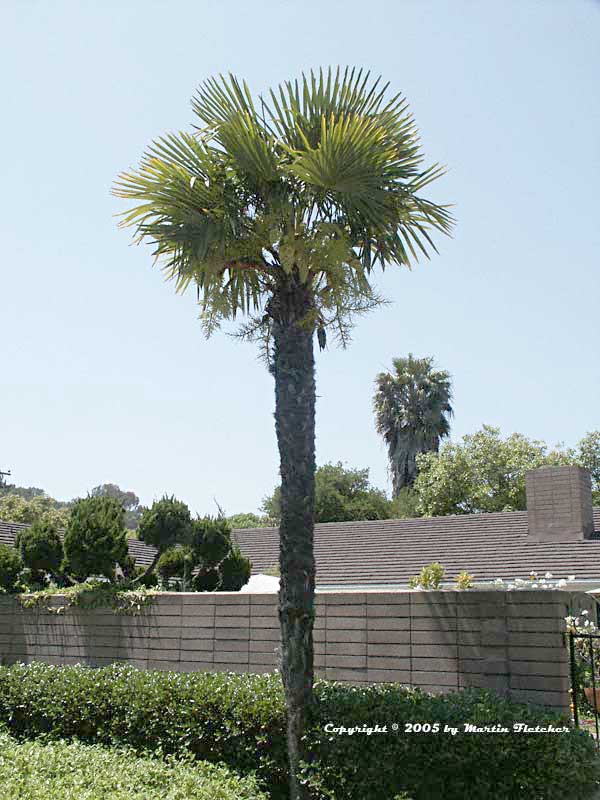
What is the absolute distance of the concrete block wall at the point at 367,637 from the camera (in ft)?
27.2

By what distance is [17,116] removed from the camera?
1047cm

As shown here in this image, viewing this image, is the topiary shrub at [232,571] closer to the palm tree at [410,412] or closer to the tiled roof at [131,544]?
the tiled roof at [131,544]

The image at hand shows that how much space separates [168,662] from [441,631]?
4125mm

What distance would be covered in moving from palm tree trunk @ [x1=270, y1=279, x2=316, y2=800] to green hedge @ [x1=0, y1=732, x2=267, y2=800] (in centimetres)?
78

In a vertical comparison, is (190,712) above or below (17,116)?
below

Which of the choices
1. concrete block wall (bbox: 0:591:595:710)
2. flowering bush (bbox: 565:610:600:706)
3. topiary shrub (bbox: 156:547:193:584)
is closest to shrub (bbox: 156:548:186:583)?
topiary shrub (bbox: 156:547:193:584)

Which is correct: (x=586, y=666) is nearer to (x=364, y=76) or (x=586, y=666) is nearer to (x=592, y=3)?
(x=364, y=76)

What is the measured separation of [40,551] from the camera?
13.9 metres

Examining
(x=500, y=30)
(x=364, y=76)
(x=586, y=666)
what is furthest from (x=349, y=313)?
(x=586, y=666)

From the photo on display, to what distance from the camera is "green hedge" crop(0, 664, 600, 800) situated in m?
7.19

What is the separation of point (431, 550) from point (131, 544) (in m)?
8.59

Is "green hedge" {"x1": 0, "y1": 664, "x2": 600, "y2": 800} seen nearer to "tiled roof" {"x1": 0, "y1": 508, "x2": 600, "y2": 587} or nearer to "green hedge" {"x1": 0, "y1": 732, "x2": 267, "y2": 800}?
"green hedge" {"x1": 0, "y1": 732, "x2": 267, "y2": 800}

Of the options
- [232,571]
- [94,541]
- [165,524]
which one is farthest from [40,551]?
[232,571]

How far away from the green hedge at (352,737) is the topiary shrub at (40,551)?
4.21m
